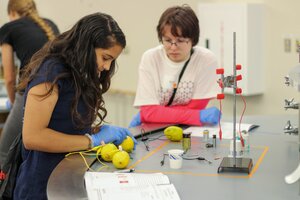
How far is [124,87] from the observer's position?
4922 millimetres

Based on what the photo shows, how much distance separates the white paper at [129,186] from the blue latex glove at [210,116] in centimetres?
84

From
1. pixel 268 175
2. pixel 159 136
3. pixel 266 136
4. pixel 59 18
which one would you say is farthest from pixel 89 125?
pixel 59 18

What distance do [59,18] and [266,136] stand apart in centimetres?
357

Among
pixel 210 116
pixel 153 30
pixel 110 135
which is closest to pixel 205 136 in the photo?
pixel 210 116

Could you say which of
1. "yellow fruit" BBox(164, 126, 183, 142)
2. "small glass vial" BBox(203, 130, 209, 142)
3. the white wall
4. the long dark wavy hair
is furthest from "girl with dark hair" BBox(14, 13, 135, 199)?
the white wall

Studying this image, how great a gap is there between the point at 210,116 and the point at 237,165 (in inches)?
28.9

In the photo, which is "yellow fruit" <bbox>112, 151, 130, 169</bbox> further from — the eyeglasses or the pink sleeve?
the eyeglasses

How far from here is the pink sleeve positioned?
2498 millimetres

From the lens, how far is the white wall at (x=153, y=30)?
11.6 ft

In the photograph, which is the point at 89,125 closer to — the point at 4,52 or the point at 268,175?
the point at 268,175

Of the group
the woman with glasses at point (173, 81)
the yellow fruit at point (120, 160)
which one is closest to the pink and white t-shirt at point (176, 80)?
the woman with glasses at point (173, 81)

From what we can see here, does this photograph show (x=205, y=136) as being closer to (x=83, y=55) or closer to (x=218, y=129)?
(x=218, y=129)

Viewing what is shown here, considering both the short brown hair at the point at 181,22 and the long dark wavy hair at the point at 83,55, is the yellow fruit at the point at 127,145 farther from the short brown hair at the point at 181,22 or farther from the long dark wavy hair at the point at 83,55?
the short brown hair at the point at 181,22

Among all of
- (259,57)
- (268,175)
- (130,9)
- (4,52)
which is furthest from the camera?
(130,9)
